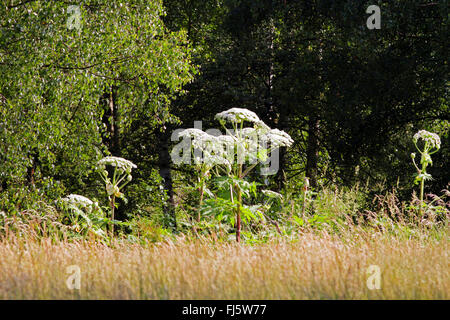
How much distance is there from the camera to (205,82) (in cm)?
1276

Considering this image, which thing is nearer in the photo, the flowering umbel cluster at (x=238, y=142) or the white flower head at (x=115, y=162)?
the flowering umbel cluster at (x=238, y=142)

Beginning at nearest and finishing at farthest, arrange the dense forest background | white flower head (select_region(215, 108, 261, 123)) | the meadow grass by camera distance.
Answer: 1. the meadow grass
2. white flower head (select_region(215, 108, 261, 123))
3. the dense forest background

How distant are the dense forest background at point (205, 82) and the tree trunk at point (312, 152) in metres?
0.03

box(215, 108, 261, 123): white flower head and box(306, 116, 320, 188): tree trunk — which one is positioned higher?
box(306, 116, 320, 188): tree trunk

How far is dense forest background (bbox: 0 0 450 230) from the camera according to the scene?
8.30m

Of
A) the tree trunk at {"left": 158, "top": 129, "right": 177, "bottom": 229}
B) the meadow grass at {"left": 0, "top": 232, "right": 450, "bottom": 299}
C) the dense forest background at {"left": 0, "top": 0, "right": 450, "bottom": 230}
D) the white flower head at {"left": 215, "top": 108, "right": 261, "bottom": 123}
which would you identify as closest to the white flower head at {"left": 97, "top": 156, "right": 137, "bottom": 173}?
the meadow grass at {"left": 0, "top": 232, "right": 450, "bottom": 299}

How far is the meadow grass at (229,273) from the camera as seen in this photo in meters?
4.12

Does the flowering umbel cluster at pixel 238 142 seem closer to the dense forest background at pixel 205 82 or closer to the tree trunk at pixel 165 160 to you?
the dense forest background at pixel 205 82

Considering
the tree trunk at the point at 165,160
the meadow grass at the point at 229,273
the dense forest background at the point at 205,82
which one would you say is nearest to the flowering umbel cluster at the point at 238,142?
the meadow grass at the point at 229,273

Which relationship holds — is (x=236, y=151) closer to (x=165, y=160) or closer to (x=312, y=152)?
(x=312, y=152)

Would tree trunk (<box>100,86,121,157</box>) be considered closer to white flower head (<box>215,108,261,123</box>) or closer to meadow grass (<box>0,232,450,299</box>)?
white flower head (<box>215,108,261,123</box>)

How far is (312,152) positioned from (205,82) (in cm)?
299

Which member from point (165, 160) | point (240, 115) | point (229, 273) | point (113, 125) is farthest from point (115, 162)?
point (165, 160)

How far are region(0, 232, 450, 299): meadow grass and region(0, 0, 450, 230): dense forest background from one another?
2563 mm
